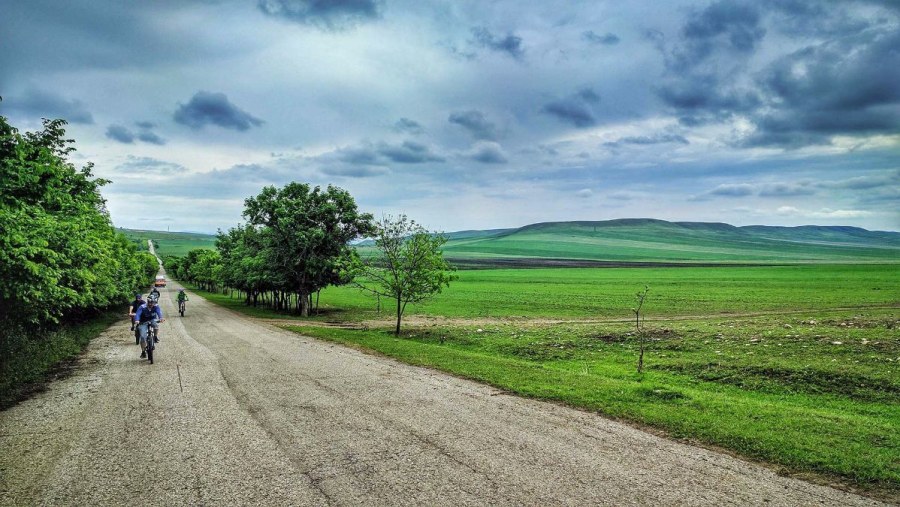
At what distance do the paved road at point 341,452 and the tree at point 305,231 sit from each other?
31.2m

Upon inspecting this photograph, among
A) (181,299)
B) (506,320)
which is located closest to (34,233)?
(181,299)

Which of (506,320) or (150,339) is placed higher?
(150,339)

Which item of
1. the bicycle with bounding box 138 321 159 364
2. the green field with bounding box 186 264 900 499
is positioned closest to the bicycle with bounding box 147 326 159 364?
the bicycle with bounding box 138 321 159 364

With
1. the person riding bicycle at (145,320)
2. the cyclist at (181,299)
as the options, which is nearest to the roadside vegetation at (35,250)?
the person riding bicycle at (145,320)

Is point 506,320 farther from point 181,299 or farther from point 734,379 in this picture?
point 181,299

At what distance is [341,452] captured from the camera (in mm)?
9016

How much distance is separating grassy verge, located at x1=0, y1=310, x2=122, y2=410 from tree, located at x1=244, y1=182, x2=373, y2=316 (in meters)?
Result: 20.1

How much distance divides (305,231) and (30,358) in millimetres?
28804

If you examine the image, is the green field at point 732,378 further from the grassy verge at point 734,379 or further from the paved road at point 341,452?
the paved road at point 341,452

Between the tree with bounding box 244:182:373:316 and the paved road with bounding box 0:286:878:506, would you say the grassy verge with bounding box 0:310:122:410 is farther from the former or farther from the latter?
the tree with bounding box 244:182:373:316

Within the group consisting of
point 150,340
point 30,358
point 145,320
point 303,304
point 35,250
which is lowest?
point 303,304

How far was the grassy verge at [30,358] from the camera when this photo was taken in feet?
46.5

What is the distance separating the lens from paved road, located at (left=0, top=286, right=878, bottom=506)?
7.45m

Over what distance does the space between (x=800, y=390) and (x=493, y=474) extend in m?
13.9
